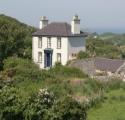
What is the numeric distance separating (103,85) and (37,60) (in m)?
18.0

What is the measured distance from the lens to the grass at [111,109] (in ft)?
81.9

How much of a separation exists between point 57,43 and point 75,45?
175 centimetres

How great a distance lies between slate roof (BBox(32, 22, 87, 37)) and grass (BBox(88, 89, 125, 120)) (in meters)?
17.3

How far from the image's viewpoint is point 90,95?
29.7 m

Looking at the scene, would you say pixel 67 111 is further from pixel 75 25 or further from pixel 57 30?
pixel 57 30

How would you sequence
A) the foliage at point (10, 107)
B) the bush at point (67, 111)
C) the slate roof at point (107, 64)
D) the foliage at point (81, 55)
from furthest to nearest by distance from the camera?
1. the foliage at point (81, 55)
2. the slate roof at point (107, 64)
3. the foliage at point (10, 107)
4. the bush at point (67, 111)

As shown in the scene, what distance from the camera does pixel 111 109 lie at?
1061 inches

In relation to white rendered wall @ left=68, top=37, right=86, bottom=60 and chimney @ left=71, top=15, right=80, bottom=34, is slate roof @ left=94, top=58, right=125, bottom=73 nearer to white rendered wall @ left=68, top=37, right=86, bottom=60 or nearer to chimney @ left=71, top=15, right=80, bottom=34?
white rendered wall @ left=68, top=37, right=86, bottom=60

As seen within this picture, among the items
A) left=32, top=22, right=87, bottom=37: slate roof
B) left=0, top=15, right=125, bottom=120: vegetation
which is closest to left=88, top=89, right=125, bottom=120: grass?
left=0, top=15, right=125, bottom=120: vegetation

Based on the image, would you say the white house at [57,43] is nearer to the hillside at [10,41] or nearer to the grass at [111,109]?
the hillside at [10,41]

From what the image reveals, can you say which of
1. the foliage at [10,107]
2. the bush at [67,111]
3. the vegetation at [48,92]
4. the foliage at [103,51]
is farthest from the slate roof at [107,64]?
the bush at [67,111]

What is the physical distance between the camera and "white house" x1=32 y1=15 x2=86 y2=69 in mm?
48875

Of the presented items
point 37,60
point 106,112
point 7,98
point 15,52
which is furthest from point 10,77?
point 37,60

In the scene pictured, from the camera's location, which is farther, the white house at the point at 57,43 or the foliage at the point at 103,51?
the foliage at the point at 103,51
